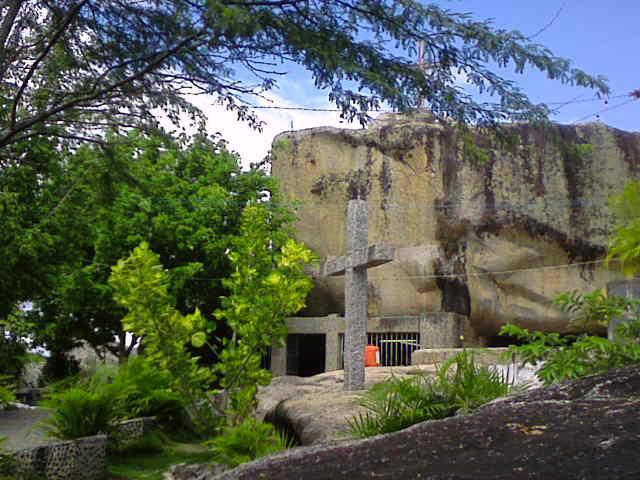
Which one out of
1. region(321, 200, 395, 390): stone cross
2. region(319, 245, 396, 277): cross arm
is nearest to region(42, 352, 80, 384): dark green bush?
region(319, 245, 396, 277): cross arm

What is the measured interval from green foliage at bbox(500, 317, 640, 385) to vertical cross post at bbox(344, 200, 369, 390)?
5149 millimetres

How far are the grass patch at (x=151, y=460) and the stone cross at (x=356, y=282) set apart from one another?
230cm

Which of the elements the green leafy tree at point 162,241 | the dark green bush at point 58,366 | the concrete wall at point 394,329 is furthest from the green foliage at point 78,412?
the dark green bush at point 58,366

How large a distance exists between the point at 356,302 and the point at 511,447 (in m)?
8.11

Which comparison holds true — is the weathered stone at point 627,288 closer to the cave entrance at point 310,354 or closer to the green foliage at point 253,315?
the green foliage at point 253,315

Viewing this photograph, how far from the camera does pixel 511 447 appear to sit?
3451mm

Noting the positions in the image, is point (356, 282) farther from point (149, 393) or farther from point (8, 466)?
point (8, 466)

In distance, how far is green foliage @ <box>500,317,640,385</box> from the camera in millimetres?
5520

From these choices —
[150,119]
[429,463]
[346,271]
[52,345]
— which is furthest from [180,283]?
[429,463]

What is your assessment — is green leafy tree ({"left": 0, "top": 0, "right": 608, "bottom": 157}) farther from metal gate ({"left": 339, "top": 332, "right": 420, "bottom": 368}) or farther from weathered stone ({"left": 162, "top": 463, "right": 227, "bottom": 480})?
metal gate ({"left": 339, "top": 332, "right": 420, "bottom": 368})

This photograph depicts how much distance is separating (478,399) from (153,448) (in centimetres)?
540

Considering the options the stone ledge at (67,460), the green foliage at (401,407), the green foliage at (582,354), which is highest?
the green foliage at (582,354)

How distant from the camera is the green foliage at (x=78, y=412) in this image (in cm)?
891

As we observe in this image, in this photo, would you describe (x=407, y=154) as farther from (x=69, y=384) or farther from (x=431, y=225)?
(x=69, y=384)
